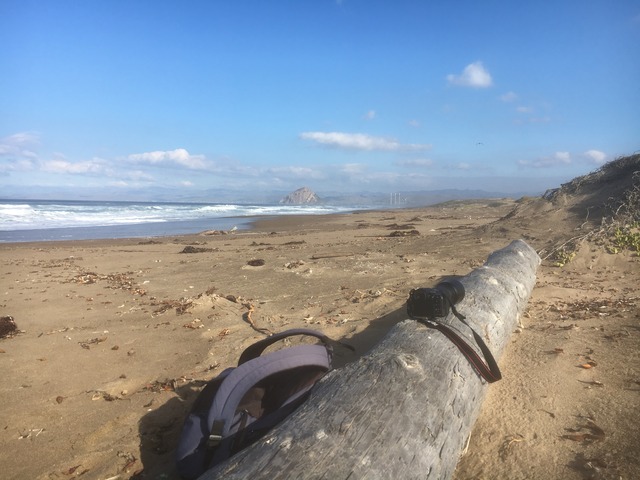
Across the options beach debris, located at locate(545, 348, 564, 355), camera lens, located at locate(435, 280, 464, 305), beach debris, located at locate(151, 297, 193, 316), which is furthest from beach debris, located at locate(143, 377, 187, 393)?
beach debris, located at locate(545, 348, 564, 355)

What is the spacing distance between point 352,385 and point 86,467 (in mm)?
1776

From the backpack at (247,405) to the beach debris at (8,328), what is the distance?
377 centimetres

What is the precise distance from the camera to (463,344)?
2.59 metres

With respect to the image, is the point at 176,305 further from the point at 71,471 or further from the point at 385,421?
the point at 385,421

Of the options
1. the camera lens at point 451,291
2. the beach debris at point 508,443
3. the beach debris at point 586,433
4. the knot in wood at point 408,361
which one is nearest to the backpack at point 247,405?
the knot in wood at point 408,361

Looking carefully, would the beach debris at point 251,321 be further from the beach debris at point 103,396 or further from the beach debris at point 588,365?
the beach debris at point 588,365

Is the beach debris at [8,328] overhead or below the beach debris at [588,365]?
below

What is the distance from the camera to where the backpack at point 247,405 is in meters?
2.06

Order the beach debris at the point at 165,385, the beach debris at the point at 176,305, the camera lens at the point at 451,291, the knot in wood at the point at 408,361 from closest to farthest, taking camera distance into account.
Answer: the knot in wood at the point at 408,361, the camera lens at the point at 451,291, the beach debris at the point at 165,385, the beach debris at the point at 176,305

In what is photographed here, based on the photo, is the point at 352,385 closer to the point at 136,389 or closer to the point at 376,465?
the point at 376,465

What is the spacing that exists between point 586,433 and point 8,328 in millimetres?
6017

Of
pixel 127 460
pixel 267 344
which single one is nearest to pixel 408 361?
pixel 267 344

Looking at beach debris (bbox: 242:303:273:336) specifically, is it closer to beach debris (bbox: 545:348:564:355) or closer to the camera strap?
the camera strap

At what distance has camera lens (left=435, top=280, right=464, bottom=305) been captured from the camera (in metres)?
2.89
